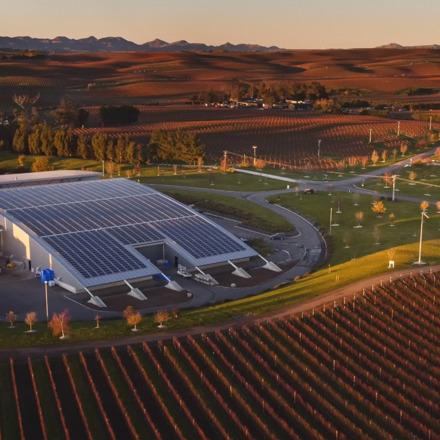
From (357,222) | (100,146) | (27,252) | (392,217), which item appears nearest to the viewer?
(27,252)

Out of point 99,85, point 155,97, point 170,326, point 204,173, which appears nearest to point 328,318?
point 170,326

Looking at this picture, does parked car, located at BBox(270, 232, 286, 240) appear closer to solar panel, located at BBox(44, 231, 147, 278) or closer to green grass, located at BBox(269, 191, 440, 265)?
green grass, located at BBox(269, 191, 440, 265)

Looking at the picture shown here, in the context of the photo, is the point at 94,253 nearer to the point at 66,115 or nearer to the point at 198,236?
the point at 198,236

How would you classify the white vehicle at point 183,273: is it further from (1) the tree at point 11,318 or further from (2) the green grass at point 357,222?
(1) the tree at point 11,318

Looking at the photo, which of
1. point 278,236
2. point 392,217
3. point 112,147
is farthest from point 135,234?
point 112,147

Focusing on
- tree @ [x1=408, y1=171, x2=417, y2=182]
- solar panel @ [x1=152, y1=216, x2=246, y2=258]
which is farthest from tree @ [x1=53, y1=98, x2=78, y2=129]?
solar panel @ [x1=152, y1=216, x2=246, y2=258]

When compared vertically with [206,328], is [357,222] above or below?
below

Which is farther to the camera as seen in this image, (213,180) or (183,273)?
(213,180)
